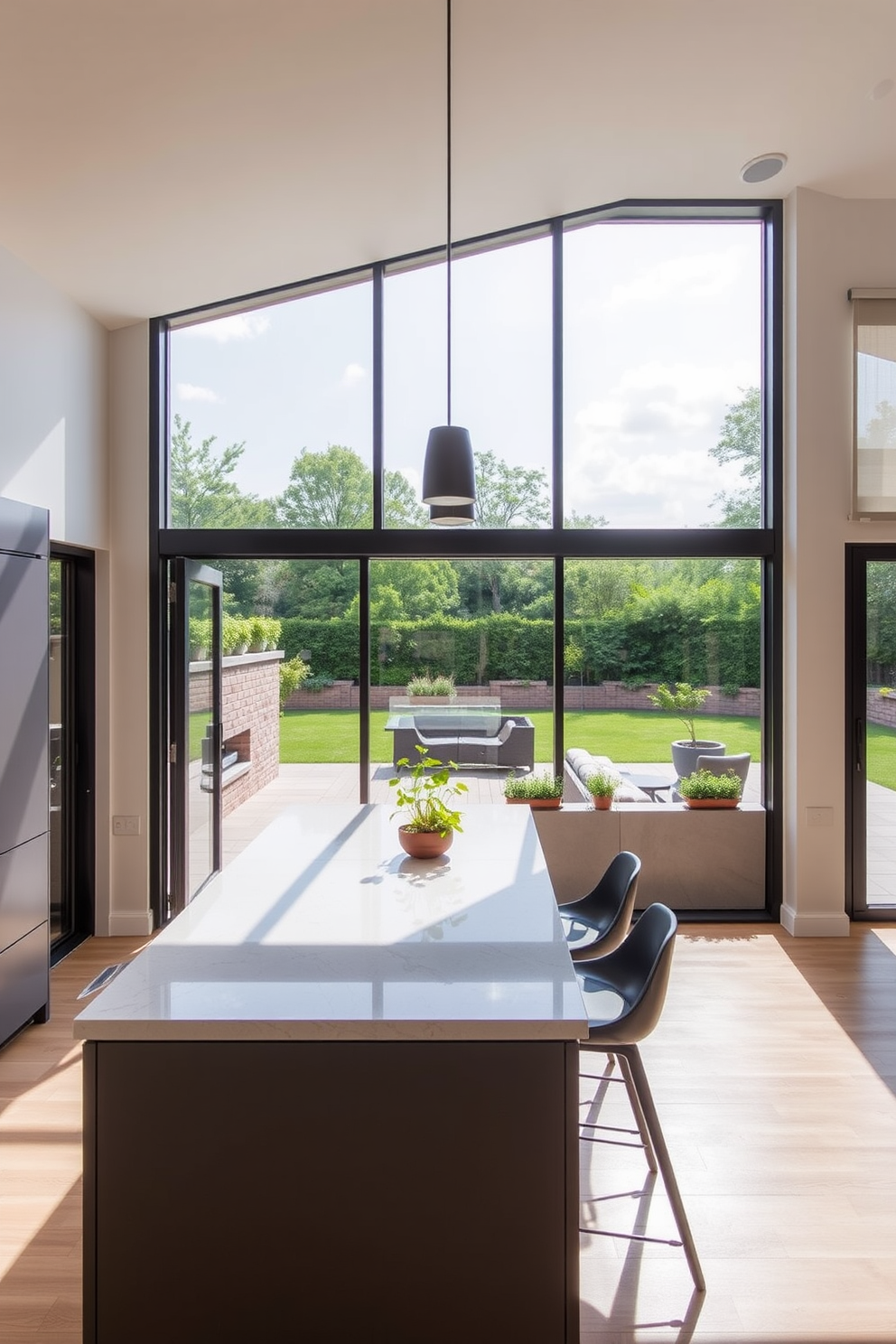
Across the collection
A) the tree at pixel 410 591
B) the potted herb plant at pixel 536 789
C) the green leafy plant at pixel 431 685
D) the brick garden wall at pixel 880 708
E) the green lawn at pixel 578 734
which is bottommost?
the potted herb plant at pixel 536 789

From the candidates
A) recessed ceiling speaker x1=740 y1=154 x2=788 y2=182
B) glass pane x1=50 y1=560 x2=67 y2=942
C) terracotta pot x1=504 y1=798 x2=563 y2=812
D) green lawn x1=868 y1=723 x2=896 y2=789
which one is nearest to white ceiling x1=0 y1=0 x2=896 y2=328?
recessed ceiling speaker x1=740 y1=154 x2=788 y2=182

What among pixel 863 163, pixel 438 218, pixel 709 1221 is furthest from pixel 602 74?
pixel 709 1221

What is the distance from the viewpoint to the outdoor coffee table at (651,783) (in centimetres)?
529

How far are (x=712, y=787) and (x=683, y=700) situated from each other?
1.72 feet

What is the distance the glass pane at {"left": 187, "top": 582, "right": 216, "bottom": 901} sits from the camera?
5.00m

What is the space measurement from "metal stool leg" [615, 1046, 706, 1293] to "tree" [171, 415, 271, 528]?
12.3 ft

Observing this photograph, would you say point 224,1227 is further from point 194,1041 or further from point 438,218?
point 438,218

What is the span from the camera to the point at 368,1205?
1.70 metres

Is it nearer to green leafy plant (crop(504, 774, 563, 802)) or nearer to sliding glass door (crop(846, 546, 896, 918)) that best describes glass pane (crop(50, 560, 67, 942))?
green leafy plant (crop(504, 774, 563, 802))

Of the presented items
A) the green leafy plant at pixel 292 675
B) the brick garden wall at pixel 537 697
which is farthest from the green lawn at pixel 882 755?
the green leafy plant at pixel 292 675

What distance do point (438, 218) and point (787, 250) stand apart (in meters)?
1.96

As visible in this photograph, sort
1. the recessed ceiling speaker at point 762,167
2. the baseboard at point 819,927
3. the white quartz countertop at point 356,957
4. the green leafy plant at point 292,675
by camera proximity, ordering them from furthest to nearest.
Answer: the green leafy plant at point 292,675 → the baseboard at point 819,927 → the recessed ceiling speaker at point 762,167 → the white quartz countertop at point 356,957

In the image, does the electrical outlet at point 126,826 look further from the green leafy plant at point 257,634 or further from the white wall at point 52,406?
the white wall at point 52,406

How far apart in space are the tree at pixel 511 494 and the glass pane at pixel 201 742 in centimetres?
167
